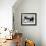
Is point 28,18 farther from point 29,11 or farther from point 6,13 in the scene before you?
point 6,13

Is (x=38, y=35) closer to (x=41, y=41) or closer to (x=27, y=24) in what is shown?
(x=41, y=41)

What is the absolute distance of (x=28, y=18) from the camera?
16.4 feet

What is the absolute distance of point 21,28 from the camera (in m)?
5.07

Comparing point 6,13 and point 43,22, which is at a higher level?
point 6,13

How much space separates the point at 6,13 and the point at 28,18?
1165 millimetres

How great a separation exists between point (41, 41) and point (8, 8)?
2.08 meters

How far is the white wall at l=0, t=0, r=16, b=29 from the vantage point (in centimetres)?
416

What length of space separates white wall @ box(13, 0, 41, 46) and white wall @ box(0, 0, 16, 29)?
2.75 feet

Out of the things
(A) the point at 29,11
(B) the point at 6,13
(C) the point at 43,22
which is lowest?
(C) the point at 43,22

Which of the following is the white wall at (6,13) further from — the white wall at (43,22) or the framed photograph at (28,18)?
the white wall at (43,22)

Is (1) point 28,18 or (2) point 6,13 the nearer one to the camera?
(2) point 6,13

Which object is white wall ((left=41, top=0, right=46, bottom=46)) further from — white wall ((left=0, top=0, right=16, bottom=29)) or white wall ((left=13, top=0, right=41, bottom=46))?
white wall ((left=0, top=0, right=16, bottom=29))

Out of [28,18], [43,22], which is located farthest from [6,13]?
[43,22]

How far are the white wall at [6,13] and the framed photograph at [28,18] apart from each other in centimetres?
94
